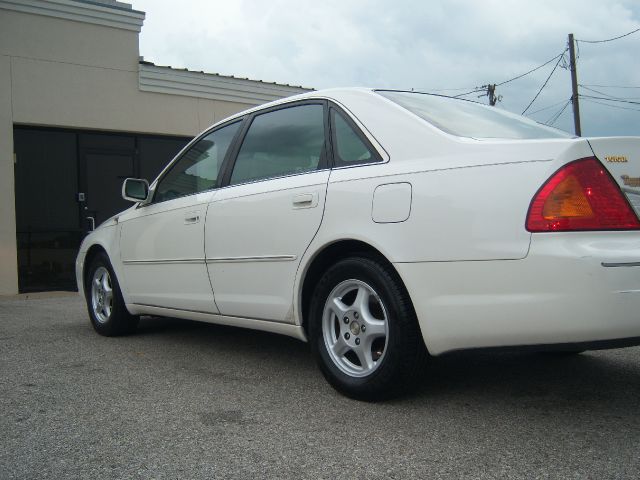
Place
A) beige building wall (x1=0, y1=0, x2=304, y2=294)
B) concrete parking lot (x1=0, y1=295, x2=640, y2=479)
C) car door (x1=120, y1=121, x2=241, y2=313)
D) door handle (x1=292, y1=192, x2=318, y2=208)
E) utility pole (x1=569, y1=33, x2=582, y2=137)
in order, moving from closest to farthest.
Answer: concrete parking lot (x1=0, y1=295, x2=640, y2=479) → door handle (x1=292, y1=192, x2=318, y2=208) → car door (x1=120, y1=121, x2=241, y2=313) → beige building wall (x1=0, y1=0, x2=304, y2=294) → utility pole (x1=569, y1=33, x2=582, y2=137)

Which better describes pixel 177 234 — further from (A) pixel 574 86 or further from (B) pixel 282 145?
(A) pixel 574 86

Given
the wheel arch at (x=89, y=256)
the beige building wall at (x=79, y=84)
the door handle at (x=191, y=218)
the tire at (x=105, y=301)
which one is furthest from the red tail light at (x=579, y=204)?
the beige building wall at (x=79, y=84)

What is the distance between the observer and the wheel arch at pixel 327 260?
3050mm

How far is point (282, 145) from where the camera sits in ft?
12.6

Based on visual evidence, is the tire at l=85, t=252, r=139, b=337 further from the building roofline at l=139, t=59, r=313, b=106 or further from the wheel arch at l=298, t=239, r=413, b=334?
the building roofline at l=139, t=59, r=313, b=106

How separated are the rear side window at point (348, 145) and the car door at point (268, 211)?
0.08m

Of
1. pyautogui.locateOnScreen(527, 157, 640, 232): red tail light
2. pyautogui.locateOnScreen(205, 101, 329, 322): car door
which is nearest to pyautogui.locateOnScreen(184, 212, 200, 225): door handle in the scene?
pyautogui.locateOnScreen(205, 101, 329, 322): car door

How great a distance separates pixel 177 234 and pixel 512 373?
7.66 feet

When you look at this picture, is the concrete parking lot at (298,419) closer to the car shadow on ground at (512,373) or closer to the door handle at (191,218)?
the car shadow on ground at (512,373)

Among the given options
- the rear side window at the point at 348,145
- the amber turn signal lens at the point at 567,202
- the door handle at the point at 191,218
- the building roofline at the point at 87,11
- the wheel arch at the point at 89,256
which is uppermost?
the building roofline at the point at 87,11

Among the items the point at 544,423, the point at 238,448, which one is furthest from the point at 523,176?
the point at 238,448

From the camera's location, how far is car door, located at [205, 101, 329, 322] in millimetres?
3414

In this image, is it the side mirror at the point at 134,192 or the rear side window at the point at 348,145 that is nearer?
the rear side window at the point at 348,145

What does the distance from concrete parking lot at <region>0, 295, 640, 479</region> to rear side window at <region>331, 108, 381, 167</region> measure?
1058mm
